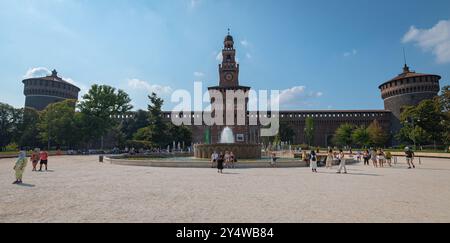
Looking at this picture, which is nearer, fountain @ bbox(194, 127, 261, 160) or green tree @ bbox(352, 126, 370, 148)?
fountain @ bbox(194, 127, 261, 160)

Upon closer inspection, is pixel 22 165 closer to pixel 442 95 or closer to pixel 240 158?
pixel 240 158

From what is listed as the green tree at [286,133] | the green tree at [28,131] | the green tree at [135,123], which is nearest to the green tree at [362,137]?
the green tree at [286,133]

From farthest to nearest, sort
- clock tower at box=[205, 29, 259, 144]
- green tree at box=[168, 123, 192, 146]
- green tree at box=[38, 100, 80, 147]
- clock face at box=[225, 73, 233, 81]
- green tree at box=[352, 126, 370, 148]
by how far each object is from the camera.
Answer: clock face at box=[225, 73, 233, 81], clock tower at box=[205, 29, 259, 144], green tree at box=[352, 126, 370, 148], green tree at box=[168, 123, 192, 146], green tree at box=[38, 100, 80, 147]

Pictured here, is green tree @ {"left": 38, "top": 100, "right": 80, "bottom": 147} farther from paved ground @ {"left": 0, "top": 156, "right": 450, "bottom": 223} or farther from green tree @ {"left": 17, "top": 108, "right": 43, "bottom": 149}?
paved ground @ {"left": 0, "top": 156, "right": 450, "bottom": 223}

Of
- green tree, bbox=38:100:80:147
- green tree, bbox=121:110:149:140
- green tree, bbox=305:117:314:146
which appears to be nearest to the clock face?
green tree, bbox=121:110:149:140

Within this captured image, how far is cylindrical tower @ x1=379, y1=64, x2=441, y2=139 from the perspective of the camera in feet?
202

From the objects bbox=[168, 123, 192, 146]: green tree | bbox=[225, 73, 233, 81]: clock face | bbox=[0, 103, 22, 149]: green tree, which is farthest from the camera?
bbox=[225, 73, 233, 81]: clock face

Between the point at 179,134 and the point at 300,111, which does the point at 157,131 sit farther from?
the point at 300,111

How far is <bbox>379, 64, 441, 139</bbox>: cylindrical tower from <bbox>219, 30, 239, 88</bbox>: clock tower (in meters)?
39.3

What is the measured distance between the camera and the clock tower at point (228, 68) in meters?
64.9

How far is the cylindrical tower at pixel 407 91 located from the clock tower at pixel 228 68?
39.3 metres

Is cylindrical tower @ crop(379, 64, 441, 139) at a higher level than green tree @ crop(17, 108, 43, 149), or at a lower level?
higher

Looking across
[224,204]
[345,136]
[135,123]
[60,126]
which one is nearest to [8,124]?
[60,126]
